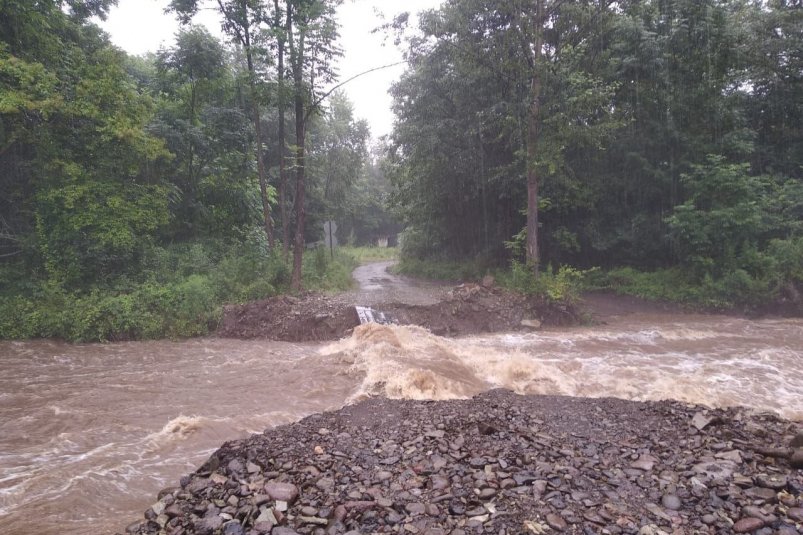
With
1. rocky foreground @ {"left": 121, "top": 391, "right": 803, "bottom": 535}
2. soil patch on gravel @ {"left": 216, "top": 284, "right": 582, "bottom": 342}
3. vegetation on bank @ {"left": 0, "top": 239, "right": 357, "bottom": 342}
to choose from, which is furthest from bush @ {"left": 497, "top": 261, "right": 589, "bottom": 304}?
rocky foreground @ {"left": 121, "top": 391, "right": 803, "bottom": 535}

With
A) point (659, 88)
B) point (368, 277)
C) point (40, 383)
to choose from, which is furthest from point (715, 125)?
point (40, 383)

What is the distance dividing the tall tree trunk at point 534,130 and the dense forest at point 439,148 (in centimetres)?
7

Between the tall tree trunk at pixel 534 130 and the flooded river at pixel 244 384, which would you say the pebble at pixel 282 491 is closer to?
the flooded river at pixel 244 384

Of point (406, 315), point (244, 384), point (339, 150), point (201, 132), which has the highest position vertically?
point (339, 150)

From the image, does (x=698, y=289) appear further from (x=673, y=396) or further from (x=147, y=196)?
(x=147, y=196)

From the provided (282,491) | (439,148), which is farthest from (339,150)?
(282,491)

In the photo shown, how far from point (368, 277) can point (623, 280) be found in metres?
12.4

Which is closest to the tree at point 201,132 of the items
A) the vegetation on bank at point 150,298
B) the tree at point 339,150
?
the vegetation on bank at point 150,298

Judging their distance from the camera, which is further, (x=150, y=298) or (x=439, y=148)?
(x=439, y=148)

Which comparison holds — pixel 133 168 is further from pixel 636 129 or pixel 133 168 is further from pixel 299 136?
pixel 636 129

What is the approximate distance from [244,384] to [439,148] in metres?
14.5

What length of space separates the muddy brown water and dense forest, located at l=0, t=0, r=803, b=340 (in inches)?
105

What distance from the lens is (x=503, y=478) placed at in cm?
405

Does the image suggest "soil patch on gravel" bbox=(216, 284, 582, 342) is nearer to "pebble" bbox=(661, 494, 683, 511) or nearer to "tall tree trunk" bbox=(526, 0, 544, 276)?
"tall tree trunk" bbox=(526, 0, 544, 276)
